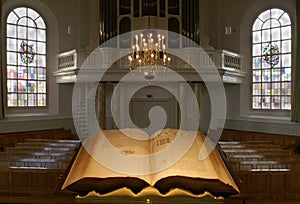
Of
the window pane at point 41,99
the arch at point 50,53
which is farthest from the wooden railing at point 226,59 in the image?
the window pane at point 41,99

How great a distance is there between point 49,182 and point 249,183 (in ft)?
7.74

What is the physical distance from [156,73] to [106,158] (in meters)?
8.24

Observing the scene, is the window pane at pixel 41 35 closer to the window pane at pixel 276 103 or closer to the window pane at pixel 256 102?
the window pane at pixel 256 102

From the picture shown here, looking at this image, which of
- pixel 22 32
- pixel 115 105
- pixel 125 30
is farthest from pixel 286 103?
pixel 22 32

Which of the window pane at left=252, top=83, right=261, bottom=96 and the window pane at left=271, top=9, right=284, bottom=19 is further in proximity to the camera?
the window pane at left=252, top=83, right=261, bottom=96

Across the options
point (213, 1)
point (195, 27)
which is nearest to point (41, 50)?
point (195, 27)

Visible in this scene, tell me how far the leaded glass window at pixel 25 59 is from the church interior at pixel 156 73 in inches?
1.6

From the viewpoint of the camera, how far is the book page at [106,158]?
172 centimetres

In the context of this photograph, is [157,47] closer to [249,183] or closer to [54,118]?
[249,183]

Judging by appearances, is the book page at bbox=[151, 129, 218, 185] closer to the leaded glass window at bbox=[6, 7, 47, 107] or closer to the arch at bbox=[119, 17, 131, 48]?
the arch at bbox=[119, 17, 131, 48]

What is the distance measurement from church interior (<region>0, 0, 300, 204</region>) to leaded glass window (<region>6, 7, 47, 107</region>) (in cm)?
4

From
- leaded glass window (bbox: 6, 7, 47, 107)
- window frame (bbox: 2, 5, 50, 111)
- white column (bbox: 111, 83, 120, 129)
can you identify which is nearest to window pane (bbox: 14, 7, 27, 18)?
leaded glass window (bbox: 6, 7, 47, 107)

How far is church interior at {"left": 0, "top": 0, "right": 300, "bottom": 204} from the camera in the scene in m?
11.1

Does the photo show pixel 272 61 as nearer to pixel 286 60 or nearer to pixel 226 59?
pixel 286 60
